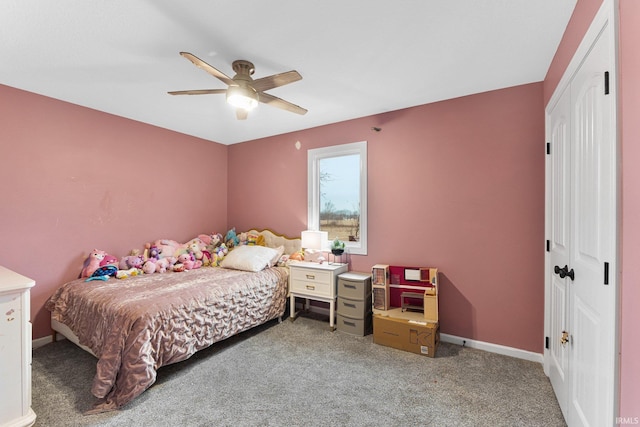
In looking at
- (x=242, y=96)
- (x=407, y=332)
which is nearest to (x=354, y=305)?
(x=407, y=332)

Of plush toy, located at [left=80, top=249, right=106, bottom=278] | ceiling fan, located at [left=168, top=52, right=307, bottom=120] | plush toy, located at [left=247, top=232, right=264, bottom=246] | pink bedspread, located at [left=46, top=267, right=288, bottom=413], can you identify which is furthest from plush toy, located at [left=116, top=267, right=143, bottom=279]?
ceiling fan, located at [left=168, top=52, right=307, bottom=120]

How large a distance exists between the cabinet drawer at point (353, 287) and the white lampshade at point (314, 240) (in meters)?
0.51

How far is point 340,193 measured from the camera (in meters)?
3.76

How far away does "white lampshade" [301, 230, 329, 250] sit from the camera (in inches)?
140

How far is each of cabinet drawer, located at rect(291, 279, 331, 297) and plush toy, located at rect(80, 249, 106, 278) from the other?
6.92ft

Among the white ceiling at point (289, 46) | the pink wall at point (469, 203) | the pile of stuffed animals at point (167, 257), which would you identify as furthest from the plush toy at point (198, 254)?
the pink wall at point (469, 203)

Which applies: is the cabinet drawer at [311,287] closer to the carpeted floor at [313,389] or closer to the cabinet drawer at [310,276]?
the cabinet drawer at [310,276]

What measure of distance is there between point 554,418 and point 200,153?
15.4ft

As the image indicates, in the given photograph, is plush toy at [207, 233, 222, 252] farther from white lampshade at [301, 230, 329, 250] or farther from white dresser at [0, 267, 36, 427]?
white dresser at [0, 267, 36, 427]

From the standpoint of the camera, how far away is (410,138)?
318 centimetres

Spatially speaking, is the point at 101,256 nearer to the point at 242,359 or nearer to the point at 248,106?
the point at 242,359

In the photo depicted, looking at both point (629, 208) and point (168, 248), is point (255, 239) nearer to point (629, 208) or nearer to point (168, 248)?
point (168, 248)

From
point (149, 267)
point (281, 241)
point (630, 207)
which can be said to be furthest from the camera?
point (281, 241)

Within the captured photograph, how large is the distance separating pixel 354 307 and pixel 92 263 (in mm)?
2837
